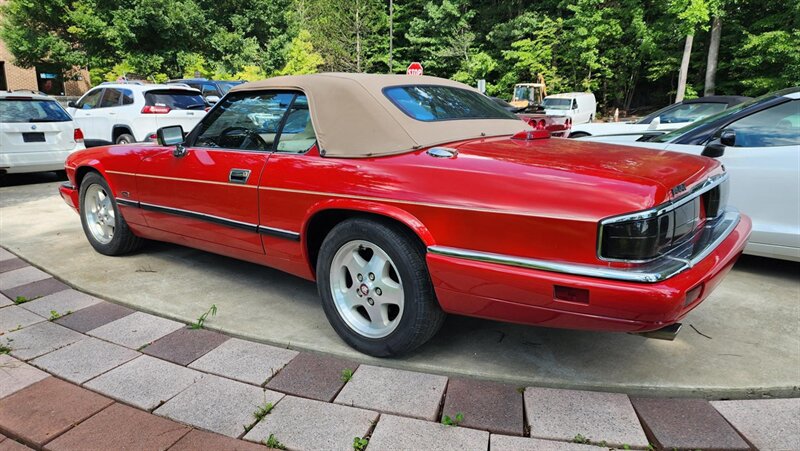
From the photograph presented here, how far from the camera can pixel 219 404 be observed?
241 centimetres

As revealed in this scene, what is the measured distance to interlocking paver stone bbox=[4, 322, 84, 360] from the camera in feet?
9.70

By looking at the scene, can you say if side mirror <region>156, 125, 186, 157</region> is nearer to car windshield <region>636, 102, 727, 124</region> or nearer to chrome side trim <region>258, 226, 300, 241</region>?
chrome side trim <region>258, 226, 300, 241</region>

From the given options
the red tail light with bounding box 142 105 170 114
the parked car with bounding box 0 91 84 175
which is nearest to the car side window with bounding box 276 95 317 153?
the parked car with bounding box 0 91 84 175

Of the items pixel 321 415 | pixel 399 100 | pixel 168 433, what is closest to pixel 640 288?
pixel 321 415

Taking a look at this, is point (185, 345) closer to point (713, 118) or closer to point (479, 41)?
point (713, 118)

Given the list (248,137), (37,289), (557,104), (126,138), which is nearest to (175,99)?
(126,138)

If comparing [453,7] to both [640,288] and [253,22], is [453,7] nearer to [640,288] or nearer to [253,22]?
[253,22]

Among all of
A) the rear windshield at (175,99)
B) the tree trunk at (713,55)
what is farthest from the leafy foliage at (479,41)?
the rear windshield at (175,99)

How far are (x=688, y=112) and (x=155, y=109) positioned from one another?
9766 millimetres

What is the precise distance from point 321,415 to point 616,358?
1.60 meters

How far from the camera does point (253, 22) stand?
31797mm

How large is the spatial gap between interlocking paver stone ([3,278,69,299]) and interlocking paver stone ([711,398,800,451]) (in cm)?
436

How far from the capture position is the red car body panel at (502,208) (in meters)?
2.11

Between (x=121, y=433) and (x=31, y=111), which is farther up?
(x=31, y=111)
